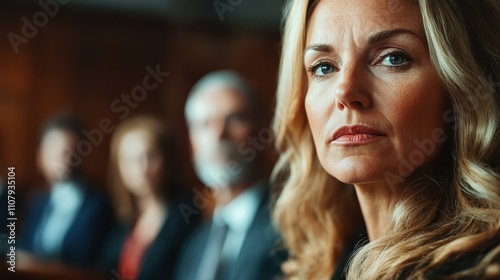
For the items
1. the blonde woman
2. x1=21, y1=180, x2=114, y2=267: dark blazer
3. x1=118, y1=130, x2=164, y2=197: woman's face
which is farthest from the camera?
x1=21, y1=180, x2=114, y2=267: dark blazer

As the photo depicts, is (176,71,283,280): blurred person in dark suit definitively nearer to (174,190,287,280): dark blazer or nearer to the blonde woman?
(174,190,287,280): dark blazer

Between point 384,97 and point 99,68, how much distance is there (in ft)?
15.9

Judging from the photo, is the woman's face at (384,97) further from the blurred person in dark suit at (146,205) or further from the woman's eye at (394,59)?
the blurred person in dark suit at (146,205)

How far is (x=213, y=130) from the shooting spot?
9.29ft

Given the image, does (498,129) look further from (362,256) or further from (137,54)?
(137,54)

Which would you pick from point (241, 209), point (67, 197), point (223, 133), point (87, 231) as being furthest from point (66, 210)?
point (241, 209)

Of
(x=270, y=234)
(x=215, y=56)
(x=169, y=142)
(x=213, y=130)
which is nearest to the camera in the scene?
(x=270, y=234)

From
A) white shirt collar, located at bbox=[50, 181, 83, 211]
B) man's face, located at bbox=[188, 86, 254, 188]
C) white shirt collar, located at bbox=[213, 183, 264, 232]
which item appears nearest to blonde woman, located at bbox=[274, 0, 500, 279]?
white shirt collar, located at bbox=[213, 183, 264, 232]

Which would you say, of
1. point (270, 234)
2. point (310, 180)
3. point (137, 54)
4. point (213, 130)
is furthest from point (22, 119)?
point (310, 180)

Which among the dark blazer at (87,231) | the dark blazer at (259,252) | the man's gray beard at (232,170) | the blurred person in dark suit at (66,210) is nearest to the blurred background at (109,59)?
the blurred person in dark suit at (66,210)

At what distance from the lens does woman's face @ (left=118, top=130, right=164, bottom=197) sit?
3.34 meters

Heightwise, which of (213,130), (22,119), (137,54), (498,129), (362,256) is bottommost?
(362,256)

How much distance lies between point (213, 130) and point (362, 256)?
159cm

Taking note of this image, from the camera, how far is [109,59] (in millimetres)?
5809
